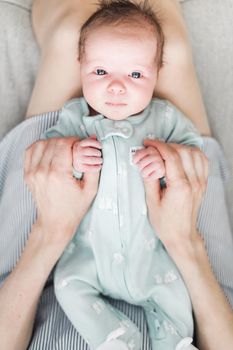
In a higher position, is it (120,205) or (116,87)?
(116,87)

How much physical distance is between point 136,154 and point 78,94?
11.9 inches

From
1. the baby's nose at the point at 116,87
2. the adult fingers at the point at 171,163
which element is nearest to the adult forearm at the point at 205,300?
the adult fingers at the point at 171,163

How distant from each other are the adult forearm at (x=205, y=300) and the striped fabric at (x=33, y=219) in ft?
0.33

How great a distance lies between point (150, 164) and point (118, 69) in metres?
0.22

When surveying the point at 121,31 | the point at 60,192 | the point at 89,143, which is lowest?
the point at 60,192

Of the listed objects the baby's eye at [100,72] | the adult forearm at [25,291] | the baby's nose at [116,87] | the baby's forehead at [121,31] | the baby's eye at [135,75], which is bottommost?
the adult forearm at [25,291]

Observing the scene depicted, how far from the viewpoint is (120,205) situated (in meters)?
1.15

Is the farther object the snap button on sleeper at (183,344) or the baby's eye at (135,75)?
Result: the baby's eye at (135,75)

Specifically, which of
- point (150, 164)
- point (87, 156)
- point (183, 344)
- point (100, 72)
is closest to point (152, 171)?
point (150, 164)

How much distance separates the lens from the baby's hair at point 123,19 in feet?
3.76

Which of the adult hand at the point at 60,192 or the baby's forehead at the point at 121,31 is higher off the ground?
the baby's forehead at the point at 121,31

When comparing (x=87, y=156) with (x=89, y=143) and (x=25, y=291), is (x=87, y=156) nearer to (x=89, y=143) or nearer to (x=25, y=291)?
(x=89, y=143)

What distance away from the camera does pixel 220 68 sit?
162 centimetres

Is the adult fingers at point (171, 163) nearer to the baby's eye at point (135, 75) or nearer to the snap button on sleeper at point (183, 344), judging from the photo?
the baby's eye at point (135, 75)
